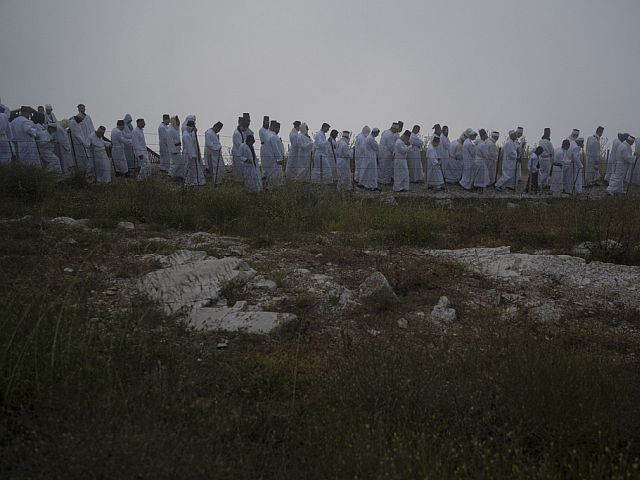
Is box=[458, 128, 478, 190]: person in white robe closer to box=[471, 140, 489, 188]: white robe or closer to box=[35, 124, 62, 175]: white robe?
box=[471, 140, 489, 188]: white robe

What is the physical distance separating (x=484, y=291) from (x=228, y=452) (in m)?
4.26

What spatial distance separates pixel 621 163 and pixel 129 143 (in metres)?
14.9

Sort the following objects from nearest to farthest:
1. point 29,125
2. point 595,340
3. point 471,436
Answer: point 471,436 → point 595,340 → point 29,125

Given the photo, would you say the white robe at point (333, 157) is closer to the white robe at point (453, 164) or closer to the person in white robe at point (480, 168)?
the white robe at point (453, 164)

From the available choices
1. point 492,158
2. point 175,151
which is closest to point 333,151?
point 175,151

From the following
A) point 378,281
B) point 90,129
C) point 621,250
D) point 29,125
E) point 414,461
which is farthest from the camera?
point 90,129

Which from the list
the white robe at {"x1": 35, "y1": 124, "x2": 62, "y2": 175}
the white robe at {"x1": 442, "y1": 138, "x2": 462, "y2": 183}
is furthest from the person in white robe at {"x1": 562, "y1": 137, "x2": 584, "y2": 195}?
the white robe at {"x1": 35, "y1": 124, "x2": 62, "y2": 175}

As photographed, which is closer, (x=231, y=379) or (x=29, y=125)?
(x=231, y=379)

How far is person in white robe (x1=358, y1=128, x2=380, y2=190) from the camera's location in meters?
16.8

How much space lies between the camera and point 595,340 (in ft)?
16.9

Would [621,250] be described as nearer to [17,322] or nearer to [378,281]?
[378,281]

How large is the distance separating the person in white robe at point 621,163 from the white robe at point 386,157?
6.87 m

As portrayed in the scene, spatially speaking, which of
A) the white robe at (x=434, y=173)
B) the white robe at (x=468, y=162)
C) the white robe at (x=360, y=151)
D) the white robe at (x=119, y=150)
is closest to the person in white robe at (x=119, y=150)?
the white robe at (x=119, y=150)

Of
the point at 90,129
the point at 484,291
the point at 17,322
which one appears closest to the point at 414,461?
the point at 17,322
